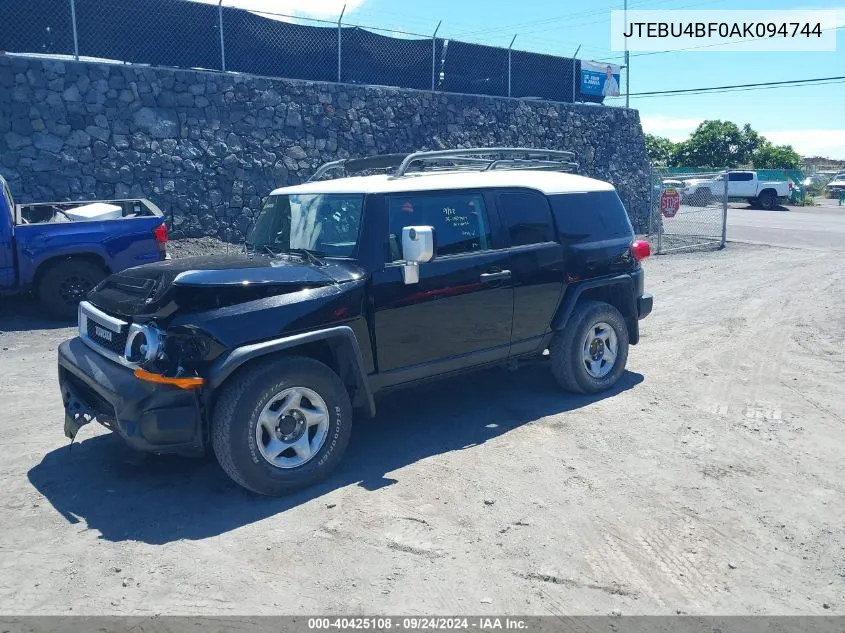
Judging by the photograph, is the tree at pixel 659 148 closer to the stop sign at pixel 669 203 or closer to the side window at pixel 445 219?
the stop sign at pixel 669 203

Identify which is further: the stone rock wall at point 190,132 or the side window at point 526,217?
the stone rock wall at point 190,132

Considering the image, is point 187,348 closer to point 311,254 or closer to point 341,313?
point 341,313

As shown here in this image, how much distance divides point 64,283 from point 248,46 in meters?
7.62

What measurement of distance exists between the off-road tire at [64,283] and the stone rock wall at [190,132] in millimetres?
3610

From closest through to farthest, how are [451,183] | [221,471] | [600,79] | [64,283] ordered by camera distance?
[221,471], [451,183], [64,283], [600,79]

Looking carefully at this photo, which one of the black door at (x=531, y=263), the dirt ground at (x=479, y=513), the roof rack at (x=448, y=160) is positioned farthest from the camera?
the roof rack at (x=448, y=160)

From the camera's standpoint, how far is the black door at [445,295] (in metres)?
5.01

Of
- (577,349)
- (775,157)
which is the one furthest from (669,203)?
(775,157)

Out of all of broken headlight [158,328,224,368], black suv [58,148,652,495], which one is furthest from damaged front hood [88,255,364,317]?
broken headlight [158,328,224,368]

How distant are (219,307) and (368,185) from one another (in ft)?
4.89

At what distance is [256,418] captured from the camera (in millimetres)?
4289

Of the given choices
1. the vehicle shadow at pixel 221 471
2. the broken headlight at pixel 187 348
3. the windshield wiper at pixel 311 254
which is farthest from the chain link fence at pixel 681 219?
the broken headlight at pixel 187 348

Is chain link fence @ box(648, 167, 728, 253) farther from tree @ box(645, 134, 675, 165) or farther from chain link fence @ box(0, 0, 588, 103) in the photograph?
tree @ box(645, 134, 675, 165)

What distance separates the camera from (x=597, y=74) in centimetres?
2244
